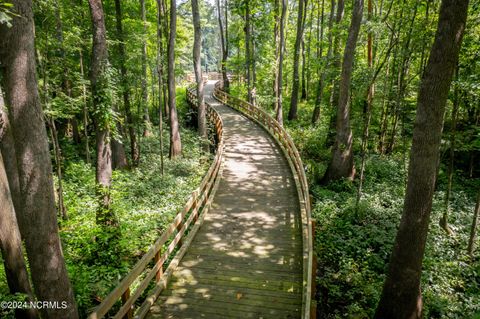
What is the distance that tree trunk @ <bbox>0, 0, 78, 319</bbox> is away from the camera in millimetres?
3592

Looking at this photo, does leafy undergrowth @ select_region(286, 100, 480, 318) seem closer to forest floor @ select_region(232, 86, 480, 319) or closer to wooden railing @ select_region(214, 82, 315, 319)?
forest floor @ select_region(232, 86, 480, 319)

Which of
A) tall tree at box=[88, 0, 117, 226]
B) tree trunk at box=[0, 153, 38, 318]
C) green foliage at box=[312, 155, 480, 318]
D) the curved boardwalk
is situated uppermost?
tall tree at box=[88, 0, 117, 226]

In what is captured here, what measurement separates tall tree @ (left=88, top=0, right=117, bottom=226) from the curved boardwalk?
111 inches

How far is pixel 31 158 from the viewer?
3775 millimetres

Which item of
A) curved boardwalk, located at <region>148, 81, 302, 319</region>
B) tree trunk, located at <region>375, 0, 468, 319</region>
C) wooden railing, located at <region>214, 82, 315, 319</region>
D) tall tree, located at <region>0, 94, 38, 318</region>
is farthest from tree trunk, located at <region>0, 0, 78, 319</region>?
tree trunk, located at <region>375, 0, 468, 319</region>

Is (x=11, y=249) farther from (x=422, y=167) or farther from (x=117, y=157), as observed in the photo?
(x=117, y=157)

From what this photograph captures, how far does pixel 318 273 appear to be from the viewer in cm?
873

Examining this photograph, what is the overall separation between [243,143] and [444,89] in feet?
36.1

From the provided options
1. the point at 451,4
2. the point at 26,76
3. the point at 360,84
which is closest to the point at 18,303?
the point at 26,76

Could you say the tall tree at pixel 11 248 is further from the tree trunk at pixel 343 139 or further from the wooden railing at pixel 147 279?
the tree trunk at pixel 343 139

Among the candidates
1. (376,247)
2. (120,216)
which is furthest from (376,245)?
(120,216)

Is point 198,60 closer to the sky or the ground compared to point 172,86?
closer to the sky

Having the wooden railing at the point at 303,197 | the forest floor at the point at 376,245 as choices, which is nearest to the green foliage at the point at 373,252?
the forest floor at the point at 376,245

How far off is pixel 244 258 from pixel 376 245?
5.24 meters
